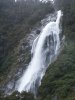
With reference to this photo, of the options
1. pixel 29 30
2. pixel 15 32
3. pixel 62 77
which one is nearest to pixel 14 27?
pixel 15 32

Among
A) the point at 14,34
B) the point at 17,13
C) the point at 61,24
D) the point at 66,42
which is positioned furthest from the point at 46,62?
the point at 17,13

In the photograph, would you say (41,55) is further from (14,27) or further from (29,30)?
(14,27)

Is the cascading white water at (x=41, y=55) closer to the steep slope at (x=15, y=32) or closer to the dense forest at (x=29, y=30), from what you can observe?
the steep slope at (x=15, y=32)

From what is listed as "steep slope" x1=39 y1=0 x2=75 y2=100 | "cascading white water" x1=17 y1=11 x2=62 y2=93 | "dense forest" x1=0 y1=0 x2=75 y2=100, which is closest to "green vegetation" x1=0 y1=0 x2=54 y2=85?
"dense forest" x1=0 y1=0 x2=75 y2=100

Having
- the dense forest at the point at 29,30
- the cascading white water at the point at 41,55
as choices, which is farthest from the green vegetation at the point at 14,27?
the cascading white water at the point at 41,55

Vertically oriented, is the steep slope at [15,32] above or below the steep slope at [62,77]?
above

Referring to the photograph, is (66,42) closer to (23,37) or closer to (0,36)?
(23,37)
